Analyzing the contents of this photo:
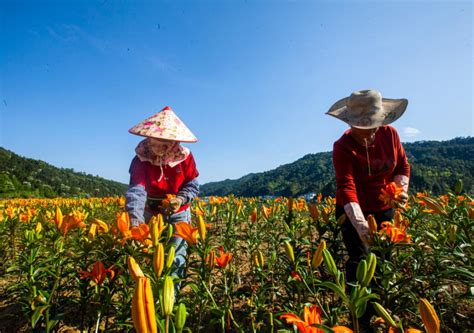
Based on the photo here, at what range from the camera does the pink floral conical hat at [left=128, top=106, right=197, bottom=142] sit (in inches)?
85.4

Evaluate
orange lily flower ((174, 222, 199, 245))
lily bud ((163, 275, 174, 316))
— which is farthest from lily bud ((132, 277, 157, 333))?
orange lily flower ((174, 222, 199, 245))

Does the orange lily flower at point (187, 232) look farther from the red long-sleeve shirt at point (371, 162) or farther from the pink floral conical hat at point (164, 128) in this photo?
the red long-sleeve shirt at point (371, 162)

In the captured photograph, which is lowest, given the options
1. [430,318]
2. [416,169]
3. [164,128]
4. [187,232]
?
[430,318]

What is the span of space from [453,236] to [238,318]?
1.60 meters

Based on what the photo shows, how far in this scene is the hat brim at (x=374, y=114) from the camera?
1980 mm

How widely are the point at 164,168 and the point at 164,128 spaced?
0.42m

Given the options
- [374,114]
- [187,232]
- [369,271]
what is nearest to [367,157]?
[374,114]

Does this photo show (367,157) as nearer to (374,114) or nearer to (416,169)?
(374,114)

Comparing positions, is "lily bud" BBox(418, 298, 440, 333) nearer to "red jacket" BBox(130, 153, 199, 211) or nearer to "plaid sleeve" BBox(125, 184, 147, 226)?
"plaid sleeve" BBox(125, 184, 147, 226)

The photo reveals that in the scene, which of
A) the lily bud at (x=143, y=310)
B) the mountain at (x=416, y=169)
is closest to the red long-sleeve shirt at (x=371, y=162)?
the lily bud at (x=143, y=310)

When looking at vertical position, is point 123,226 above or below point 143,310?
above

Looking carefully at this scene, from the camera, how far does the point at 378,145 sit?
2.15 meters

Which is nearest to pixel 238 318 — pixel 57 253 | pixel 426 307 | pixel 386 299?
pixel 386 299

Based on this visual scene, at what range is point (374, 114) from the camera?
2002 mm
